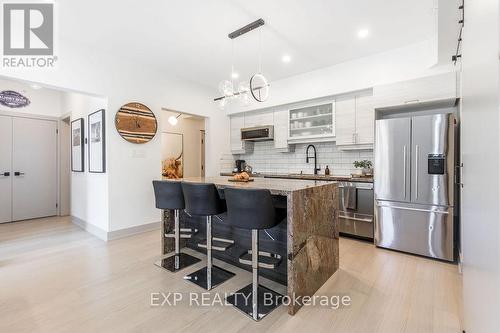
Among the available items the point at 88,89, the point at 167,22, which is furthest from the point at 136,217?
the point at 167,22

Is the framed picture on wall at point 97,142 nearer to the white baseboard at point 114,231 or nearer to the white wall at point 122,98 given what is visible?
the white wall at point 122,98

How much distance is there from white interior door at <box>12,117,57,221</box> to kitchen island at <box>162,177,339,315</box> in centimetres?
447

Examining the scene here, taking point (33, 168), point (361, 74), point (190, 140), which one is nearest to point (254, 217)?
point (361, 74)

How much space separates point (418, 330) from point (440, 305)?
469 mm

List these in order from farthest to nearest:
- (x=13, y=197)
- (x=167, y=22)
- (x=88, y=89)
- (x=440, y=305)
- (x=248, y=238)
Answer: (x=13, y=197) → (x=88, y=89) → (x=167, y=22) → (x=248, y=238) → (x=440, y=305)

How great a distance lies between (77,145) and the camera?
4516mm

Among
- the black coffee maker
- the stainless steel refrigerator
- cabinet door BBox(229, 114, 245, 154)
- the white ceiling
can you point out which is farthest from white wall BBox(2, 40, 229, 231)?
the stainless steel refrigerator

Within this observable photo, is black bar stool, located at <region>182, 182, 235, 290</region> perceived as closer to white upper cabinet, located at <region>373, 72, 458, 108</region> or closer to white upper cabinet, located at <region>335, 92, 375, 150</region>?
white upper cabinet, located at <region>335, 92, 375, 150</region>

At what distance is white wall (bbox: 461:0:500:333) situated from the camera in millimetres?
816

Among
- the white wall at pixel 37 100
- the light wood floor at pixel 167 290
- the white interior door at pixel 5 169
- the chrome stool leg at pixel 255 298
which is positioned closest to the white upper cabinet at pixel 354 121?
the light wood floor at pixel 167 290

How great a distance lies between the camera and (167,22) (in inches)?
111

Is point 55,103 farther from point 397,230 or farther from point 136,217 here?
point 397,230

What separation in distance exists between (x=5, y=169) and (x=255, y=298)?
5.57 meters

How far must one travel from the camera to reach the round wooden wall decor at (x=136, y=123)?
373cm
